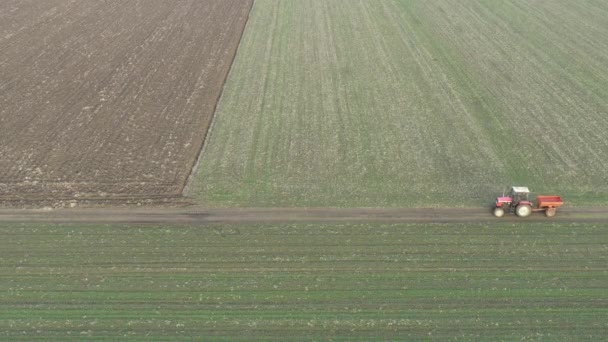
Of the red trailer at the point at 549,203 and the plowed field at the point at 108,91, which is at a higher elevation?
the plowed field at the point at 108,91

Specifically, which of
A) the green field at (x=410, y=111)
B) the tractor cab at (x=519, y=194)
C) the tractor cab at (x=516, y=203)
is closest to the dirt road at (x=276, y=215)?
the tractor cab at (x=516, y=203)

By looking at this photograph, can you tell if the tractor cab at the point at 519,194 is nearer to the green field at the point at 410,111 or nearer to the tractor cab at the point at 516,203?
the tractor cab at the point at 516,203

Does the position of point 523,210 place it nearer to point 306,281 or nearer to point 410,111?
point 306,281

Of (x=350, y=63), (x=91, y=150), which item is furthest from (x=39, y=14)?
(x=350, y=63)

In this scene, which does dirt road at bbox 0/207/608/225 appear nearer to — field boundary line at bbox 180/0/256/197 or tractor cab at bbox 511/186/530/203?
tractor cab at bbox 511/186/530/203

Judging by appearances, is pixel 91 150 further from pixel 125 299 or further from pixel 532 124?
pixel 532 124
